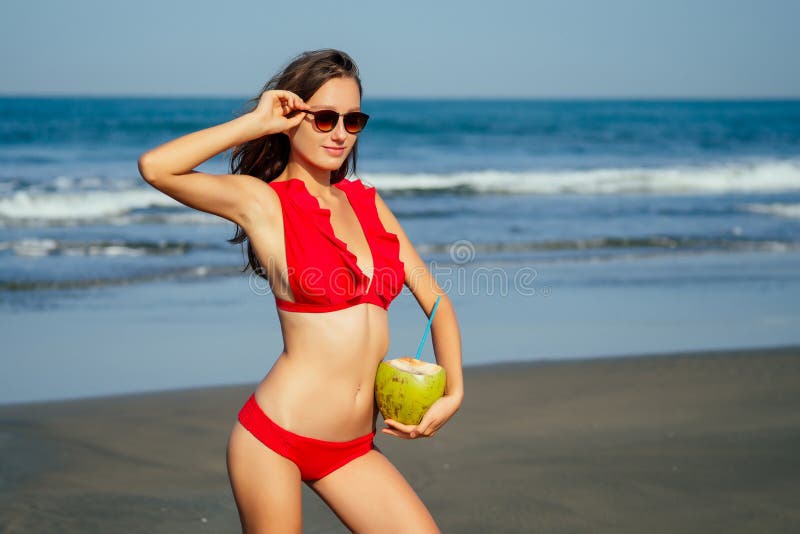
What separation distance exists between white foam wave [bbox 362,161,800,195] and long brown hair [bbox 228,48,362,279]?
68.5 ft

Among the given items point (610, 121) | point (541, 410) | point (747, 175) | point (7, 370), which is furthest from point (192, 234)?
point (610, 121)

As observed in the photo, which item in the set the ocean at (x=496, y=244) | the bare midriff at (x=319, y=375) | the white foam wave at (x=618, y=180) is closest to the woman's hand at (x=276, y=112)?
the bare midriff at (x=319, y=375)

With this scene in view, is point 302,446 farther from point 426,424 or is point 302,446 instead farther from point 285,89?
point 285,89

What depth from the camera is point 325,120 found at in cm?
314

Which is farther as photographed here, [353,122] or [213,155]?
[353,122]

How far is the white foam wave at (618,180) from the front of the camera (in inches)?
997

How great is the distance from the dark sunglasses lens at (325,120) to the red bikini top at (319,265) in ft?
0.62

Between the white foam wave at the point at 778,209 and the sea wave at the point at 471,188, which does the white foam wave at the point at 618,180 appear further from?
the white foam wave at the point at 778,209

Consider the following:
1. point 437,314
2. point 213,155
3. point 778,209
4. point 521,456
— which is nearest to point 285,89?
point 213,155

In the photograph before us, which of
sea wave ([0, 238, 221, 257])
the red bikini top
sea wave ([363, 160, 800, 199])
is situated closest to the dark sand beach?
the red bikini top

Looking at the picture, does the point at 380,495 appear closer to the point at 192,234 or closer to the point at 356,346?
the point at 356,346

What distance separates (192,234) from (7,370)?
8334 millimetres

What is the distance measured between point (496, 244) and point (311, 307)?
12.3m

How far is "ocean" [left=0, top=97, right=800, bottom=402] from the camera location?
9.25 metres
